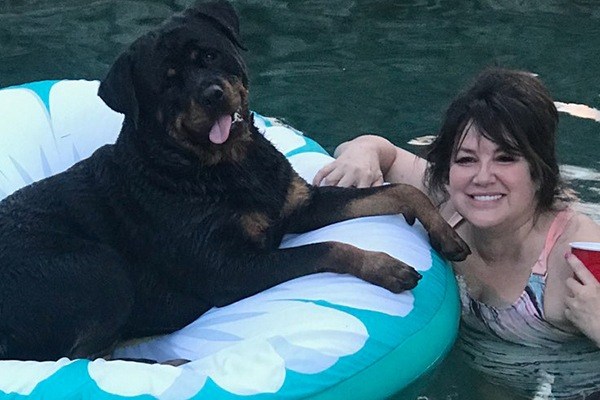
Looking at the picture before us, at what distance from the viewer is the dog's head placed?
122 inches

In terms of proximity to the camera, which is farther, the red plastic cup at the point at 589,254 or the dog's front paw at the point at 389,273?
the dog's front paw at the point at 389,273

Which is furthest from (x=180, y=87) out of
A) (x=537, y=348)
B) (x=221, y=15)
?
(x=537, y=348)

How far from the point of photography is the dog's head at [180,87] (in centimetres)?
310

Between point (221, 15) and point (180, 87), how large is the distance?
1.19 feet

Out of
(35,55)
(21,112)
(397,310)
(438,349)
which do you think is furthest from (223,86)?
(35,55)

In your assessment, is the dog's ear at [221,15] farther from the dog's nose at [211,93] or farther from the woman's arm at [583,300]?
the woman's arm at [583,300]

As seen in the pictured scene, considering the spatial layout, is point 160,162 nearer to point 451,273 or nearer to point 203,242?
point 203,242

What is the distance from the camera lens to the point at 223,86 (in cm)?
310

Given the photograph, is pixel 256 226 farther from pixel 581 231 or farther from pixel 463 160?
pixel 581 231

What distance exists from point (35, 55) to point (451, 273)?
16.3 ft

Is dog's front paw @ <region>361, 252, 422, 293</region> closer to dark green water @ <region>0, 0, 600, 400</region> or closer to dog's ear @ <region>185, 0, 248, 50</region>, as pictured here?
dog's ear @ <region>185, 0, 248, 50</region>

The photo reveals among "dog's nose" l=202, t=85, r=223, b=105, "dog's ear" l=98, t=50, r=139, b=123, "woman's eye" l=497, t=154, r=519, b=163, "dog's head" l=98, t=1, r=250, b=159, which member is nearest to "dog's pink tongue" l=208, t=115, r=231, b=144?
"dog's head" l=98, t=1, r=250, b=159

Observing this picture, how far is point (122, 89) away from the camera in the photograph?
3.10 meters

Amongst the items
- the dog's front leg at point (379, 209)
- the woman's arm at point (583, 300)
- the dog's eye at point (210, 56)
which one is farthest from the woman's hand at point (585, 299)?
the dog's eye at point (210, 56)
